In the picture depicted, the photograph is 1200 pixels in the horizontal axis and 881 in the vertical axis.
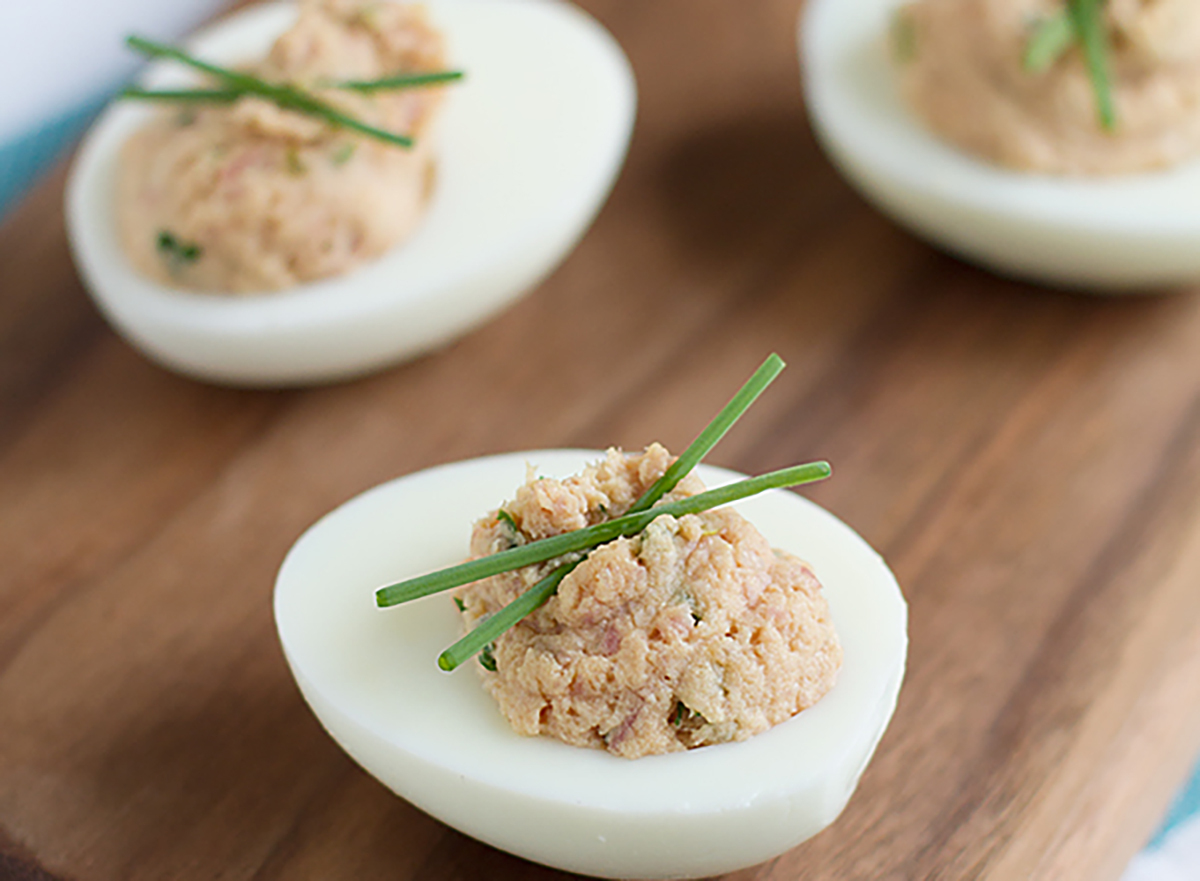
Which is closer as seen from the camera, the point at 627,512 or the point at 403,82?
the point at 627,512

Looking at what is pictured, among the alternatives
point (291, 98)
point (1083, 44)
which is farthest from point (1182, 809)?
point (291, 98)

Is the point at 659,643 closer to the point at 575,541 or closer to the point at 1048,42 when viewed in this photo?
the point at 575,541

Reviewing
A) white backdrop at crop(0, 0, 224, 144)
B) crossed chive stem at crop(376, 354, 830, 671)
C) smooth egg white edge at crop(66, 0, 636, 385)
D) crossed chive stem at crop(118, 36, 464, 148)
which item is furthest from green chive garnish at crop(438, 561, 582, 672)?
white backdrop at crop(0, 0, 224, 144)

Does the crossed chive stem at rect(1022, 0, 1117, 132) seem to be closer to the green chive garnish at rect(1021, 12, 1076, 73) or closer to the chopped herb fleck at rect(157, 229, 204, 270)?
the green chive garnish at rect(1021, 12, 1076, 73)

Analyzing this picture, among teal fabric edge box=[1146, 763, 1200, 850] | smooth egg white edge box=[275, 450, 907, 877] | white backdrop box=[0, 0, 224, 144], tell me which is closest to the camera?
smooth egg white edge box=[275, 450, 907, 877]

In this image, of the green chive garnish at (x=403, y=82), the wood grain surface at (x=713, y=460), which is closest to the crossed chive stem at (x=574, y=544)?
the wood grain surface at (x=713, y=460)
